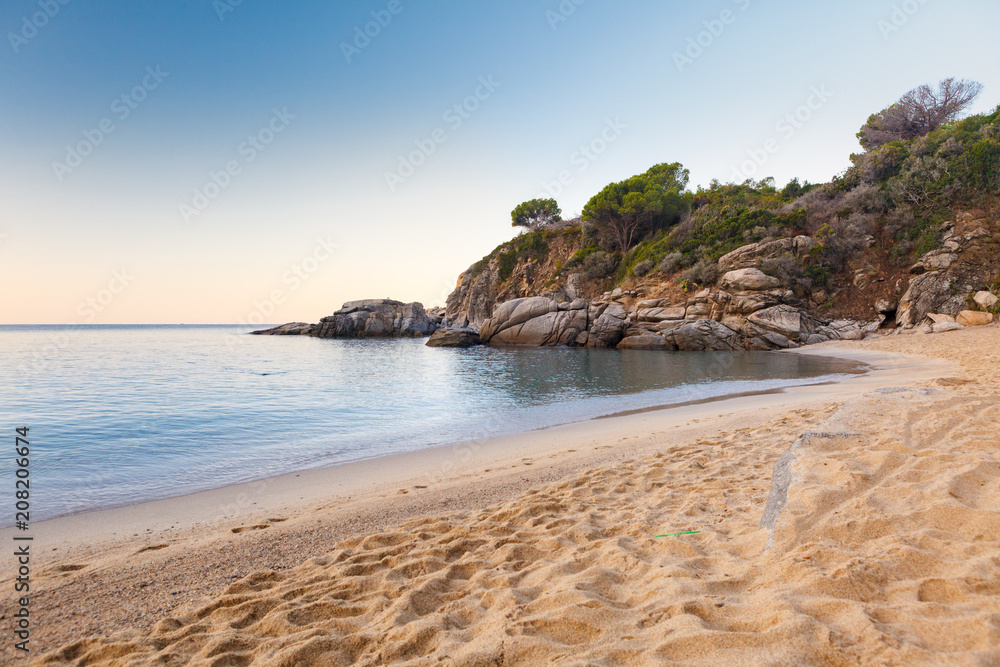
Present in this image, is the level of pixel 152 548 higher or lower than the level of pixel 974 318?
lower

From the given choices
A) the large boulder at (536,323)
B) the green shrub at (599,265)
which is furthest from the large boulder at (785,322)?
the green shrub at (599,265)

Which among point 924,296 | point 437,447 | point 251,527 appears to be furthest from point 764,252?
point 251,527

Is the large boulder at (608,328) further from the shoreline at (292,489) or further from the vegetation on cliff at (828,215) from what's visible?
the shoreline at (292,489)

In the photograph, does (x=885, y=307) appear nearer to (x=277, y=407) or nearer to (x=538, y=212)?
(x=277, y=407)

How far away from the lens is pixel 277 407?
41.1 ft

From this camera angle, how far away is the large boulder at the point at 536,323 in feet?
114

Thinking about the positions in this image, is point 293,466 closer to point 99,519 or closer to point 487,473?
point 99,519

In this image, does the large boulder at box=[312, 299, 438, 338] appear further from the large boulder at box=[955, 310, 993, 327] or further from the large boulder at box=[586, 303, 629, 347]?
the large boulder at box=[955, 310, 993, 327]

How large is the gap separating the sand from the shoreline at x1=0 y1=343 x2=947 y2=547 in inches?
2.4

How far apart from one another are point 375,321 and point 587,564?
55.0 meters

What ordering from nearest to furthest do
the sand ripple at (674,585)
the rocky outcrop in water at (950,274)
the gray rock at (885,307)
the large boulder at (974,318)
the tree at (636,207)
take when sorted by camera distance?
the sand ripple at (674,585), the large boulder at (974,318), the rocky outcrop in water at (950,274), the gray rock at (885,307), the tree at (636,207)

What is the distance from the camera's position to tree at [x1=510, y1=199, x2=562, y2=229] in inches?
2472

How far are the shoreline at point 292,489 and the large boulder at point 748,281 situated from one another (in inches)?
863

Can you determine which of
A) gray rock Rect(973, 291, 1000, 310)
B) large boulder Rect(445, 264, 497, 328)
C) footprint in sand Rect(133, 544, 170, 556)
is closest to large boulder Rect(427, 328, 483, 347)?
large boulder Rect(445, 264, 497, 328)
